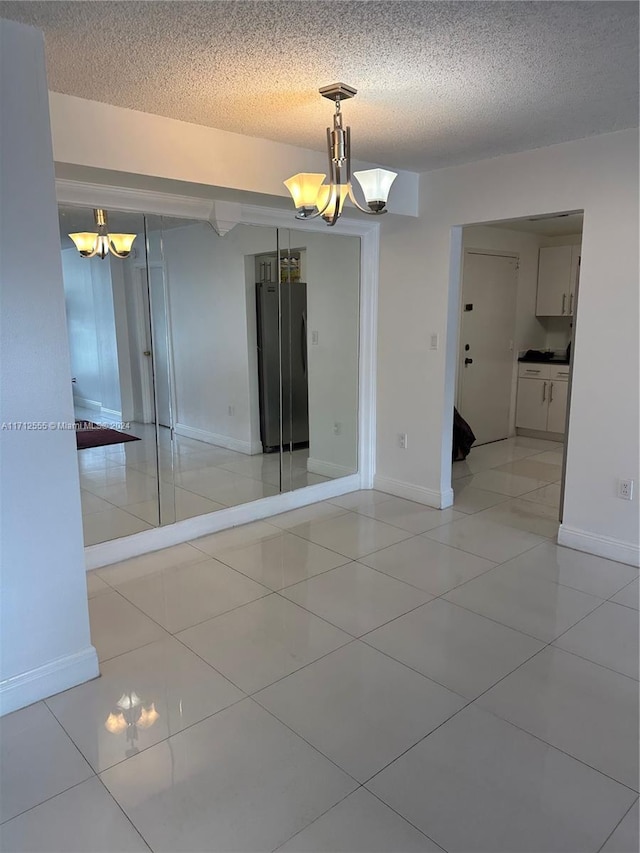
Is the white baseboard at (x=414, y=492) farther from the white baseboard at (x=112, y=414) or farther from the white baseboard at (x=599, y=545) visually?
the white baseboard at (x=112, y=414)

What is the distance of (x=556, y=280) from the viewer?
6594 mm

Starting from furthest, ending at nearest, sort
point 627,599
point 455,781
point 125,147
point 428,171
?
1. point 428,171
2. point 627,599
3. point 125,147
4. point 455,781

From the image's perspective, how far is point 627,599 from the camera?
2955 mm

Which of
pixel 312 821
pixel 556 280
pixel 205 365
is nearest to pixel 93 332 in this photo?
pixel 205 365

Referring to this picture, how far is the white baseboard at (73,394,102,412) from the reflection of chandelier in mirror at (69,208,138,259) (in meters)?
0.77

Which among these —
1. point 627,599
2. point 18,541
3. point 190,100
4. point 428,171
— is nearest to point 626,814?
point 627,599

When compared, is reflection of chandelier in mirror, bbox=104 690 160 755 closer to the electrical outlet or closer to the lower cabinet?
the electrical outlet

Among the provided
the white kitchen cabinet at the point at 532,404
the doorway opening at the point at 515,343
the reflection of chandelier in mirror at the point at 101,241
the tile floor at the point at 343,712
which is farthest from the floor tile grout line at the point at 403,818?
the white kitchen cabinet at the point at 532,404

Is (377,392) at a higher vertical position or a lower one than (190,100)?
lower

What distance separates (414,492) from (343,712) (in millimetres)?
2465

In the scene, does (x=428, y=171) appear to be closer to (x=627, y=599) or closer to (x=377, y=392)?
(x=377, y=392)

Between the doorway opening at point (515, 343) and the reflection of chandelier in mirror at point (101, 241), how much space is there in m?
3.45

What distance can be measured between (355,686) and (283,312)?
2.71m

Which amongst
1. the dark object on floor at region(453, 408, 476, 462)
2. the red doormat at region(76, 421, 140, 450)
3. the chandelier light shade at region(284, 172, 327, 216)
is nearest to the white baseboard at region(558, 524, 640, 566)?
the dark object on floor at region(453, 408, 476, 462)
